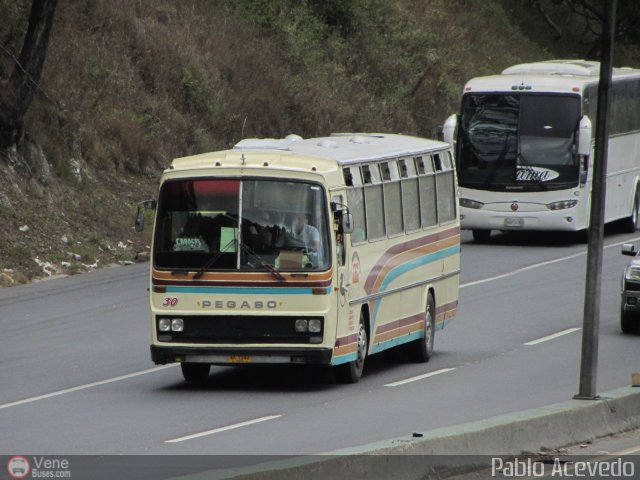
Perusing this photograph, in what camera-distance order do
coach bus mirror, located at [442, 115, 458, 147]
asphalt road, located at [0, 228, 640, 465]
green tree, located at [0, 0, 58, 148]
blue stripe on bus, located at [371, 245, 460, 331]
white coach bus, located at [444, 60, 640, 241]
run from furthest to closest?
coach bus mirror, located at [442, 115, 458, 147] < white coach bus, located at [444, 60, 640, 241] < green tree, located at [0, 0, 58, 148] < blue stripe on bus, located at [371, 245, 460, 331] < asphalt road, located at [0, 228, 640, 465]

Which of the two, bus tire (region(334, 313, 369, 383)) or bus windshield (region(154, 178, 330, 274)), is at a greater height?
bus windshield (region(154, 178, 330, 274))

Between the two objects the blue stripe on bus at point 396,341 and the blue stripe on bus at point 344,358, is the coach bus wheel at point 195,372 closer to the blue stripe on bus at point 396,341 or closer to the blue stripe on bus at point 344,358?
the blue stripe on bus at point 344,358

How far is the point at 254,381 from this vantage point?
1748cm

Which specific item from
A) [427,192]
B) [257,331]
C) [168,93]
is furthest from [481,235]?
[257,331]

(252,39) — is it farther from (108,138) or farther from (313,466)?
(313,466)

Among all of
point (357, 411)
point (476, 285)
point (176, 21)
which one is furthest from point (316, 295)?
point (176, 21)

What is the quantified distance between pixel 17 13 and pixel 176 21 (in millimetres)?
8486

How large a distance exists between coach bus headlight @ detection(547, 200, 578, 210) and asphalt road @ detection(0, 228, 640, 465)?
6309 millimetres

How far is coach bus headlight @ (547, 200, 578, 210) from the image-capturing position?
33.7 metres

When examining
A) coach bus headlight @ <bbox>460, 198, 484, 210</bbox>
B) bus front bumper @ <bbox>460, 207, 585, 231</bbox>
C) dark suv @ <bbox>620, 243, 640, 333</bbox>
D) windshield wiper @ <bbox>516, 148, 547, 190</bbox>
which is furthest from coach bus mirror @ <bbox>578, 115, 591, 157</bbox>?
dark suv @ <bbox>620, 243, 640, 333</bbox>

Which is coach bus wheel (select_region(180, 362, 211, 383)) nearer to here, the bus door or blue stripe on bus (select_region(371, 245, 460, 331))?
the bus door

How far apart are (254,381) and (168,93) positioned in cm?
2065

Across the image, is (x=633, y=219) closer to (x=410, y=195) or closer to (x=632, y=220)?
(x=632, y=220)

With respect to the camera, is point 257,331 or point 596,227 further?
point 257,331
